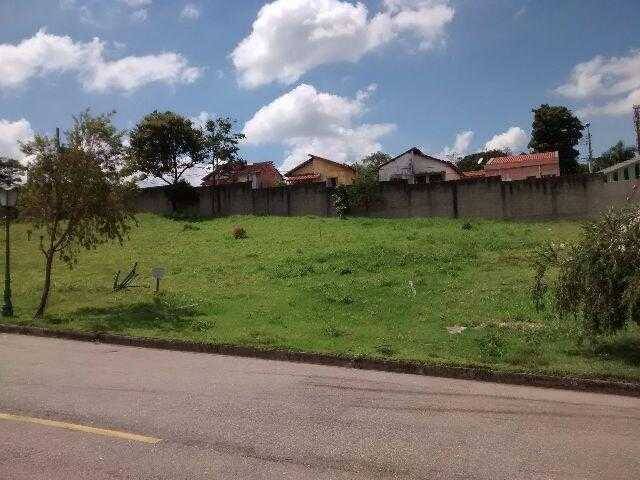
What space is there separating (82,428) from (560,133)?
53135mm

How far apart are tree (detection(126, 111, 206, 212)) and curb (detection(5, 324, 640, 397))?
84.5 feet

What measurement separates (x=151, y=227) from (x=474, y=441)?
29.2 metres

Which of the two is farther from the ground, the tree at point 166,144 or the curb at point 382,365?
the tree at point 166,144

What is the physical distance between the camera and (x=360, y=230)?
89.1 feet

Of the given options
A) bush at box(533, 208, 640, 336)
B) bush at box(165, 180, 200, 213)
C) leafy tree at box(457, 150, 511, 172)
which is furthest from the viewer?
leafy tree at box(457, 150, 511, 172)

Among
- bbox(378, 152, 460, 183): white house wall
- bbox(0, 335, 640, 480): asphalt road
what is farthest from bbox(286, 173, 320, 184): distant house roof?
bbox(0, 335, 640, 480): asphalt road

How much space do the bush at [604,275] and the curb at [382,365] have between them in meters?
1.39

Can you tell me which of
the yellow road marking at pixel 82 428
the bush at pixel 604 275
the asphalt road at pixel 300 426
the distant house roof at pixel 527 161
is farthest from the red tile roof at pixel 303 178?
the yellow road marking at pixel 82 428

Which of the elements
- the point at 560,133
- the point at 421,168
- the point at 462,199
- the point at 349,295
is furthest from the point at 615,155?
the point at 349,295

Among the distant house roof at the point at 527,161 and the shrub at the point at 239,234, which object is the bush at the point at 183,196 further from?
the distant house roof at the point at 527,161

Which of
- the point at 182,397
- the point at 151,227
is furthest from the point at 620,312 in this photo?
the point at 151,227

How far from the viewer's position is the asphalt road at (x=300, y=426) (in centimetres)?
516

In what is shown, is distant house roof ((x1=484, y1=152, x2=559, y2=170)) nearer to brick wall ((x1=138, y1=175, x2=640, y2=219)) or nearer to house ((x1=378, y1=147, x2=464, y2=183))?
house ((x1=378, y1=147, x2=464, y2=183))

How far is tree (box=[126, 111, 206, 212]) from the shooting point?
126ft
